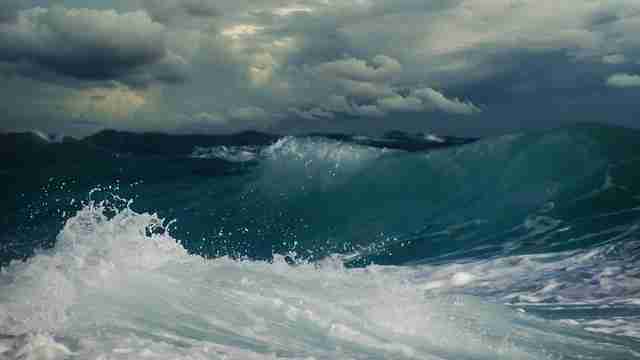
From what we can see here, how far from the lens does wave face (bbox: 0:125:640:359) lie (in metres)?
6.78

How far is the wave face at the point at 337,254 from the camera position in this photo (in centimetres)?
678

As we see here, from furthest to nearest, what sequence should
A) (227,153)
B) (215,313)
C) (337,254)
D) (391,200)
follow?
(227,153), (391,200), (337,254), (215,313)

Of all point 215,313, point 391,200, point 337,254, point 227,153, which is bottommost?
point 337,254

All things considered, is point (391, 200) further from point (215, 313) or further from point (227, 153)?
point (227, 153)

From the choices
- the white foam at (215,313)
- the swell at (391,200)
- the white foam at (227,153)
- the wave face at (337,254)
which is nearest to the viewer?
the white foam at (215,313)

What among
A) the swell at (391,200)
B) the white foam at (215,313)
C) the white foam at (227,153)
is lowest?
the white foam at (215,313)

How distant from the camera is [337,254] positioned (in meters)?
20.6

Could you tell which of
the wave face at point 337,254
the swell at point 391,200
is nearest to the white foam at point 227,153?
the wave face at point 337,254

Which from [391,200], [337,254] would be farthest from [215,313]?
[391,200]

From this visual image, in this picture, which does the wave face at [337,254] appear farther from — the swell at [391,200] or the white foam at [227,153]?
the white foam at [227,153]

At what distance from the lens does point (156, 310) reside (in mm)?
7145

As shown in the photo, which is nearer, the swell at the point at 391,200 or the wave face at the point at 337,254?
the wave face at the point at 337,254

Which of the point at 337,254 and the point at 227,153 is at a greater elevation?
the point at 227,153

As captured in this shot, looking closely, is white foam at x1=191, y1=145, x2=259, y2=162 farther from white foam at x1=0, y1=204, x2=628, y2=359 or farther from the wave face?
white foam at x1=0, y1=204, x2=628, y2=359
